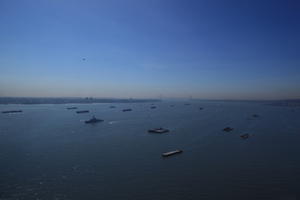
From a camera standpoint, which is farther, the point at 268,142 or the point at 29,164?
the point at 268,142

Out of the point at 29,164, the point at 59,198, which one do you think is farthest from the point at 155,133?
the point at 59,198

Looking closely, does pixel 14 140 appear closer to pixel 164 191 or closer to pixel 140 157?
pixel 140 157

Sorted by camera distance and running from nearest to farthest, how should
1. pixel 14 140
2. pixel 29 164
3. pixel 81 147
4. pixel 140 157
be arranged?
pixel 29 164 < pixel 140 157 < pixel 81 147 < pixel 14 140

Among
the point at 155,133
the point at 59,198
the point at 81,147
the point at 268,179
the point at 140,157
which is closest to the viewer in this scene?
the point at 59,198

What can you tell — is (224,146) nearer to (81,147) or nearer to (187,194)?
(187,194)

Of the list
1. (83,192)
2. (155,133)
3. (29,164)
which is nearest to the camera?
(83,192)

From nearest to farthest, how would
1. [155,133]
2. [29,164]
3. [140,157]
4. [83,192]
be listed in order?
[83,192], [29,164], [140,157], [155,133]

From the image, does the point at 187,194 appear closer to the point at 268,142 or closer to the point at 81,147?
the point at 81,147

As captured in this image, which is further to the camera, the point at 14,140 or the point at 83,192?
the point at 14,140

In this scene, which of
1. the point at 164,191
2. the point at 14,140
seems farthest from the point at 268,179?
the point at 14,140
